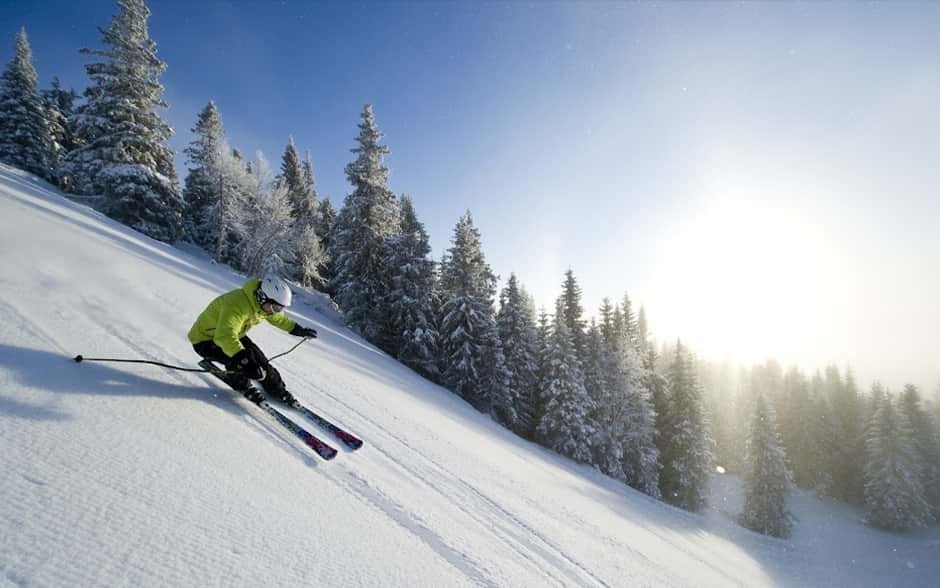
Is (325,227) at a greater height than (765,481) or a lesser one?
greater

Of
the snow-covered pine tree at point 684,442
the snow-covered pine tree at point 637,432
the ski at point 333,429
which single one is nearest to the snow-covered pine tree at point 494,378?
the snow-covered pine tree at point 637,432

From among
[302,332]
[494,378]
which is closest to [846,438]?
[494,378]

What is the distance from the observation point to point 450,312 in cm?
2717

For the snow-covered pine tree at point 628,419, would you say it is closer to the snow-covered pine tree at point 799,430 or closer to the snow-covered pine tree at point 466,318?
the snow-covered pine tree at point 466,318

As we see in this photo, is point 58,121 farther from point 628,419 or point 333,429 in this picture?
point 628,419

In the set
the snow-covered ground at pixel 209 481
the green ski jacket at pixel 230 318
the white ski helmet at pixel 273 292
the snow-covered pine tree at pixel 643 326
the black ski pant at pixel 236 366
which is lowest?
the snow-covered ground at pixel 209 481

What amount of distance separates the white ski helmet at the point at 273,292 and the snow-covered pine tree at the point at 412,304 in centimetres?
Result: 1953

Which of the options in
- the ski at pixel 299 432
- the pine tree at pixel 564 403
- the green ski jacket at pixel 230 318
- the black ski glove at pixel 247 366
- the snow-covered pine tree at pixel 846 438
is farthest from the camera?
the snow-covered pine tree at pixel 846 438

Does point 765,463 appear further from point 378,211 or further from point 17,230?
point 17,230

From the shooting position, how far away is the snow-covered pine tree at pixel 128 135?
67.8ft

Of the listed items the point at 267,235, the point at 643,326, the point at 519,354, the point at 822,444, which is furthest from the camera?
the point at 643,326

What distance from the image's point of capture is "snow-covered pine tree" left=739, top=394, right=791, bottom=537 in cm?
3083

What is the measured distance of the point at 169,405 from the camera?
3.98 meters

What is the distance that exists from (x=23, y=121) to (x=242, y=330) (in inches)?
1678
